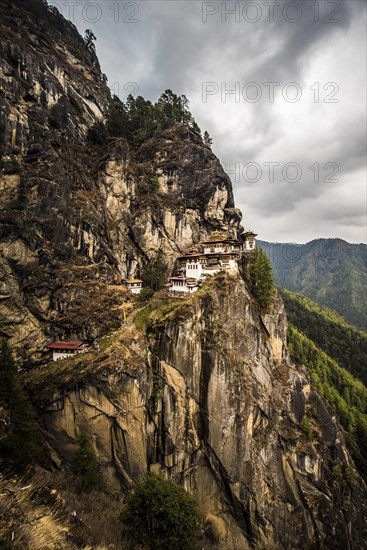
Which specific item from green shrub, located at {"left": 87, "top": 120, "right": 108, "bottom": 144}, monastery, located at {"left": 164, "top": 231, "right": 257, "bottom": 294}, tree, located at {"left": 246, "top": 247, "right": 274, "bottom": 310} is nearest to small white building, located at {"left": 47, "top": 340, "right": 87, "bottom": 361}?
monastery, located at {"left": 164, "top": 231, "right": 257, "bottom": 294}

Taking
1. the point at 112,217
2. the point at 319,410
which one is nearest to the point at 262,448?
the point at 319,410

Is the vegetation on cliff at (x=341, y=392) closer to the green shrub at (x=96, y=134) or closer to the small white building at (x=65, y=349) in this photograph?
the small white building at (x=65, y=349)

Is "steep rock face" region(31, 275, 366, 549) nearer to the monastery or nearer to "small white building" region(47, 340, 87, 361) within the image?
"small white building" region(47, 340, 87, 361)

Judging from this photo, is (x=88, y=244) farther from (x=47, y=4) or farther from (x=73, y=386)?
(x=47, y=4)

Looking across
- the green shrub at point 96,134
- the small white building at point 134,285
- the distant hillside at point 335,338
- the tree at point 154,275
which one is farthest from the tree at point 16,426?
the distant hillside at point 335,338

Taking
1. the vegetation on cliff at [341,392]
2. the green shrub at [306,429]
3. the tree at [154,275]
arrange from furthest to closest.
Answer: the vegetation on cliff at [341,392]
the tree at [154,275]
the green shrub at [306,429]

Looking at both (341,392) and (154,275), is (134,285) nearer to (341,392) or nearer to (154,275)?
(154,275)

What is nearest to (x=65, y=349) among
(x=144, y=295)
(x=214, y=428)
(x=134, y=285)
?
(x=144, y=295)
